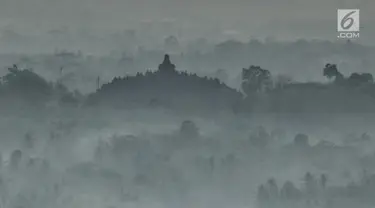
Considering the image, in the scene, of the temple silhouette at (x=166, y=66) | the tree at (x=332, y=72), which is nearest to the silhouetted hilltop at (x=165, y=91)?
the temple silhouette at (x=166, y=66)

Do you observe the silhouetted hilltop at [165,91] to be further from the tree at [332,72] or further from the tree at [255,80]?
the tree at [332,72]

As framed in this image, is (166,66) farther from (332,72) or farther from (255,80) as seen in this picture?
(332,72)

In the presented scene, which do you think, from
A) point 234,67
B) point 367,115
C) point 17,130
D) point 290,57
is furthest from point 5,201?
point 367,115

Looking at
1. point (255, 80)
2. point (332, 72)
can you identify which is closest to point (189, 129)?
point (255, 80)

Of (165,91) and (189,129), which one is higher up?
(165,91)

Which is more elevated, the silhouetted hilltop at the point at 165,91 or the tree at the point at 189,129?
the silhouetted hilltop at the point at 165,91

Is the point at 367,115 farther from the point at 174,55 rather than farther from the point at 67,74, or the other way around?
the point at 67,74
